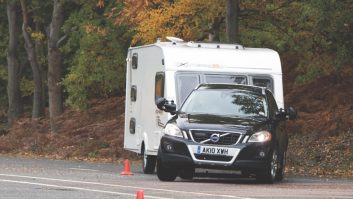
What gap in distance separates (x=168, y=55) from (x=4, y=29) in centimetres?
3731

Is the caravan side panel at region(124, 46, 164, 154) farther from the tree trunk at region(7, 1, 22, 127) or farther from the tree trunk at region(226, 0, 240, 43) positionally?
the tree trunk at region(7, 1, 22, 127)

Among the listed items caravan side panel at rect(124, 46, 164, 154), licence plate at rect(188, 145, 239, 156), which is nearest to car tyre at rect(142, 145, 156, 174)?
caravan side panel at rect(124, 46, 164, 154)

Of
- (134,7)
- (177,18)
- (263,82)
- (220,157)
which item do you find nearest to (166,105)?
(220,157)

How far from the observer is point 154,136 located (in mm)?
24203

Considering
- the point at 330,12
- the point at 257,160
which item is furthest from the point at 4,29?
the point at 257,160

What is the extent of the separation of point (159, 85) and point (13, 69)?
3281cm

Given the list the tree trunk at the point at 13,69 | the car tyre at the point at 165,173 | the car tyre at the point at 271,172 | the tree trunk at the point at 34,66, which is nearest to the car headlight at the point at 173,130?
the car tyre at the point at 165,173

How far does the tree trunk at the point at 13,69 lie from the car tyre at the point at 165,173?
33647mm

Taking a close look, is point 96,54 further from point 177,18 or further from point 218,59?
point 218,59

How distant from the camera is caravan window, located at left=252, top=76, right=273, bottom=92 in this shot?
23656mm

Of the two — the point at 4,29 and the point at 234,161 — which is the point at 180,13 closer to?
the point at 234,161

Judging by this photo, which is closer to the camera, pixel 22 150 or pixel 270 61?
pixel 270 61

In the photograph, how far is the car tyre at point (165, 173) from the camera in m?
20.7

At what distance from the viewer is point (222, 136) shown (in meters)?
20.0
